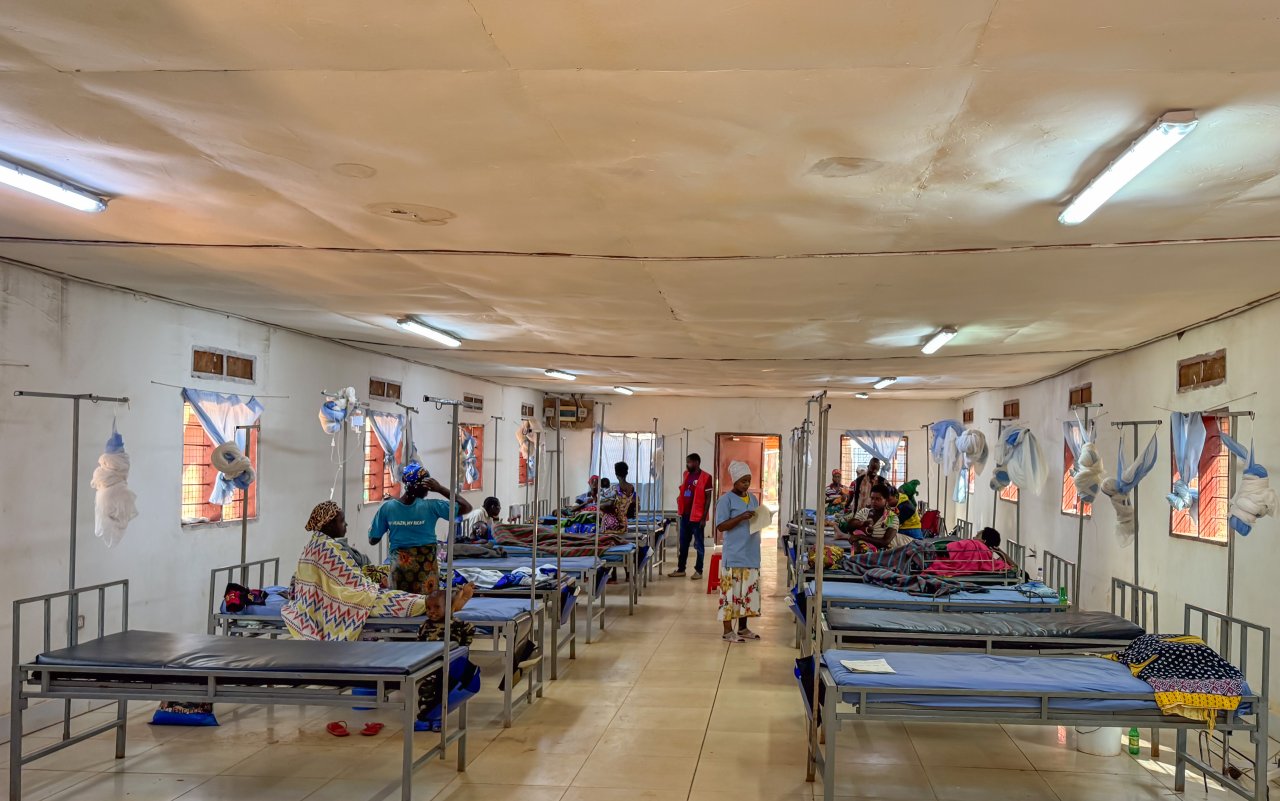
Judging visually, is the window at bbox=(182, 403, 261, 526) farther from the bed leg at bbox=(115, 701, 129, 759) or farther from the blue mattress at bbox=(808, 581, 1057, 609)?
the blue mattress at bbox=(808, 581, 1057, 609)

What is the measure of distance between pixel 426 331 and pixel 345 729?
3.97 m

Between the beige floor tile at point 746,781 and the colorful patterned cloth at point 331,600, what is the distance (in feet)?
6.65

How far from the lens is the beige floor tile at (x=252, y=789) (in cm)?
489

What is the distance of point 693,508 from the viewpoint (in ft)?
44.5

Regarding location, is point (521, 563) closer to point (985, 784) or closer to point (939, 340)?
point (939, 340)

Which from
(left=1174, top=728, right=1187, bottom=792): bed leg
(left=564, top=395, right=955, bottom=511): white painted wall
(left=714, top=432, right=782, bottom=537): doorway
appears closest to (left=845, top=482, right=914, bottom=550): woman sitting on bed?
(left=1174, top=728, right=1187, bottom=792): bed leg

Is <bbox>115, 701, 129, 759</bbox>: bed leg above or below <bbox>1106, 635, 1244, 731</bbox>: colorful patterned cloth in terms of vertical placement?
below

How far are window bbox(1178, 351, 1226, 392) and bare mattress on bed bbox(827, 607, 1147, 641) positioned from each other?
2.07 meters

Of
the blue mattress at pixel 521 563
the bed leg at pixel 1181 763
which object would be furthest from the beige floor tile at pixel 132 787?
the bed leg at pixel 1181 763

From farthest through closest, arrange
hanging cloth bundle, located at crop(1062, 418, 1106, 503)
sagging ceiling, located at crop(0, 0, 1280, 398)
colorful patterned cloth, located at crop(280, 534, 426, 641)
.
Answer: hanging cloth bundle, located at crop(1062, 418, 1106, 503) < colorful patterned cloth, located at crop(280, 534, 426, 641) < sagging ceiling, located at crop(0, 0, 1280, 398)

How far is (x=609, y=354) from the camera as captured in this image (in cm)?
1130

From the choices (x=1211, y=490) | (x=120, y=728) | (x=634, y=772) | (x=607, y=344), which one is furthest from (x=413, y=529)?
(x=1211, y=490)

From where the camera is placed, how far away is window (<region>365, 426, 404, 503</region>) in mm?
11461

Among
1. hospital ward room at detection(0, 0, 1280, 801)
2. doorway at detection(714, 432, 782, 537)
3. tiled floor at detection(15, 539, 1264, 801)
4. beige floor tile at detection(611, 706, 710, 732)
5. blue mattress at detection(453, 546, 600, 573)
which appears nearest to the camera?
hospital ward room at detection(0, 0, 1280, 801)
